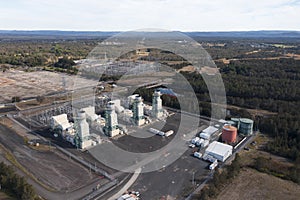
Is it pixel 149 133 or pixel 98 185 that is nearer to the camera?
pixel 98 185

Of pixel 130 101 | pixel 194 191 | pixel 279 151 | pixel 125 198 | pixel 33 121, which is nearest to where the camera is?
pixel 125 198

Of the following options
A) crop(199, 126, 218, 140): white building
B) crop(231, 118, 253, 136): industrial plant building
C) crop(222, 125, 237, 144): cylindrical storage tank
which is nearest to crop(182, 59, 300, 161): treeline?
crop(231, 118, 253, 136): industrial plant building

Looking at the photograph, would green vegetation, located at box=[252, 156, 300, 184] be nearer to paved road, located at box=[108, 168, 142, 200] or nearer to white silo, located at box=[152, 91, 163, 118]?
paved road, located at box=[108, 168, 142, 200]

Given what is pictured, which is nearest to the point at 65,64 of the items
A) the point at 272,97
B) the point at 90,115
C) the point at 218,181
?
Answer: the point at 90,115

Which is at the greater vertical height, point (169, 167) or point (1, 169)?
point (1, 169)

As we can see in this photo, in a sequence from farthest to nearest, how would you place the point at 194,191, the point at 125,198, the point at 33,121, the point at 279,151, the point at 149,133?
the point at 33,121
the point at 149,133
the point at 279,151
the point at 194,191
the point at 125,198

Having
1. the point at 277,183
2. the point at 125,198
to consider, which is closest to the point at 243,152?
the point at 277,183

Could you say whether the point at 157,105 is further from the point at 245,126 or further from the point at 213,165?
the point at 213,165

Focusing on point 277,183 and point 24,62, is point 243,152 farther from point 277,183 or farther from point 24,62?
point 24,62
